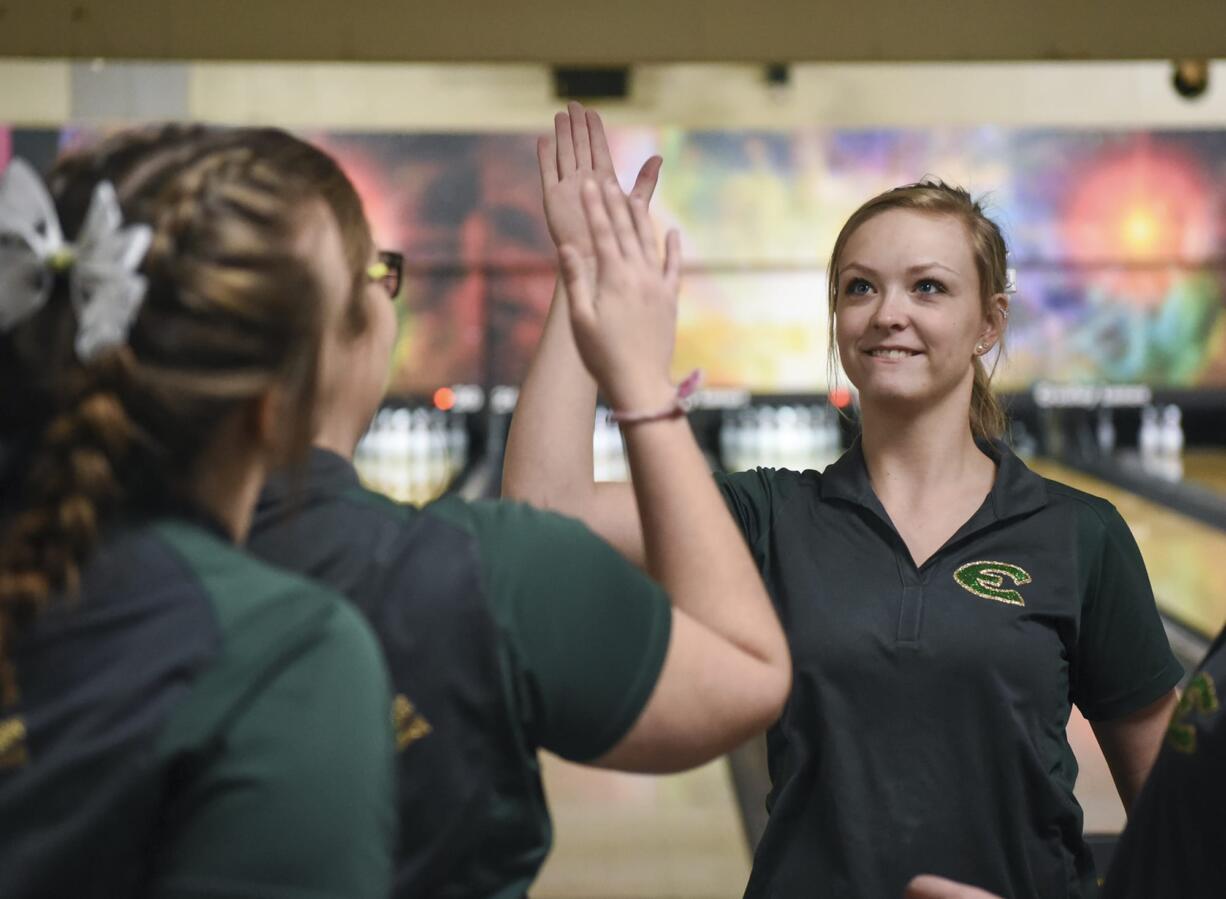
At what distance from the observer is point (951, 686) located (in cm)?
133

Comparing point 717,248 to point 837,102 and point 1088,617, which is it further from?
point 1088,617

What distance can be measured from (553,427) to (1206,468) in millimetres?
6124

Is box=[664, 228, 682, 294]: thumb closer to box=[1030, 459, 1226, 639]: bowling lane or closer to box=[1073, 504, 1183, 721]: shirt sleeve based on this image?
box=[1073, 504, 1183, 721]: shirt sleeve

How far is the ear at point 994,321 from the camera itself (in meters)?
1.57

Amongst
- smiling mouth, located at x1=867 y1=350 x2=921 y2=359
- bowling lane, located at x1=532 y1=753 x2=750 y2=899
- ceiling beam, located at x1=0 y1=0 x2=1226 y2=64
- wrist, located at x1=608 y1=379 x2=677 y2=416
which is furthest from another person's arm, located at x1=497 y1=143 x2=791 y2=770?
bowling lane, located at x1=532 y1=753 x2=750 y2=899

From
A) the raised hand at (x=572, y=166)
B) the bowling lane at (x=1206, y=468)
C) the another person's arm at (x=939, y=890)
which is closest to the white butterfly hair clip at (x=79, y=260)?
the raised hand at (x=572, y=166)

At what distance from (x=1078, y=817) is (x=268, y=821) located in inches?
37.8

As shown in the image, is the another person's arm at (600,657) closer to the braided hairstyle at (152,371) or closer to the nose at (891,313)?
the braided hairstyle at (152,371)

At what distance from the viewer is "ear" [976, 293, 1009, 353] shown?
5.14ft

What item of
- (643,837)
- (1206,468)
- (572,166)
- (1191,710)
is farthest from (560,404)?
(1206,468)

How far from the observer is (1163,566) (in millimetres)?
5070

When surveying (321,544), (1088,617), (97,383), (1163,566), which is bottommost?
(1163,566)

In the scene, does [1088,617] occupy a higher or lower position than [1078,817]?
higher

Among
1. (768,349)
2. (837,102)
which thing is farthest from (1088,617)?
(837,102)
